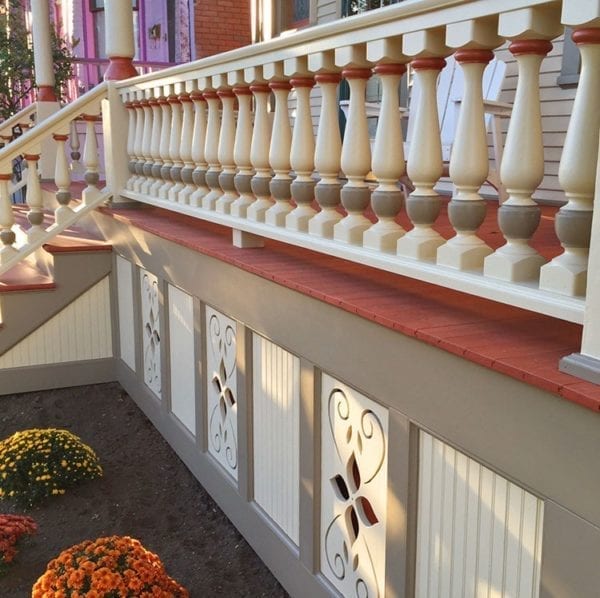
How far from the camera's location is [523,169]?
1.87 metres

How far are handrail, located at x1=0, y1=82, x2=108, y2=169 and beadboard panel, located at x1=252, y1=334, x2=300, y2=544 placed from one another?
8.34ft

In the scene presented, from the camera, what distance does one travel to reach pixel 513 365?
73.2 inches

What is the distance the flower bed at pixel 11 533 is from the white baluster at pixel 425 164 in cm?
237

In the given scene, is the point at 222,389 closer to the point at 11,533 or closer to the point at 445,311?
the point at 11,533

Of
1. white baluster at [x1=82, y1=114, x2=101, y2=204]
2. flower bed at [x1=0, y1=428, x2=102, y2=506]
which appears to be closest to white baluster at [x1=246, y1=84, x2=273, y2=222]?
flower bed at [x1=0, y1=428, x2=102, y2=506]

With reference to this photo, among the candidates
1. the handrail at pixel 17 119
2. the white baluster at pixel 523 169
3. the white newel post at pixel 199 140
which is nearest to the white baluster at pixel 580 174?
the white baluster at pixel 523 169

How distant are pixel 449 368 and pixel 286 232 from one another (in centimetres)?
114

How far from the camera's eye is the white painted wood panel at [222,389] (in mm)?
3816

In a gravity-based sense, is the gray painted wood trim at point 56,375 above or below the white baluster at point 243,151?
below

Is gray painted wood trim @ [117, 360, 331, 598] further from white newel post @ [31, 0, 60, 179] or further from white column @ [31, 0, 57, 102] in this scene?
white column @ [31, 0, 57, 102]

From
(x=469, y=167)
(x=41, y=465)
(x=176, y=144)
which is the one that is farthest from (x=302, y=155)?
(x=41, y=465)

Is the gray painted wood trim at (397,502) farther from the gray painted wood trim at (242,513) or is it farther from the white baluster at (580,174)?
the white baluster at (580,174)

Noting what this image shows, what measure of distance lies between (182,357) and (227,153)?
1.37 metres

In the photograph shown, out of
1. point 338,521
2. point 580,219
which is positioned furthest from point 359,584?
point 580,219
